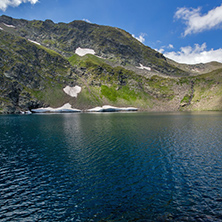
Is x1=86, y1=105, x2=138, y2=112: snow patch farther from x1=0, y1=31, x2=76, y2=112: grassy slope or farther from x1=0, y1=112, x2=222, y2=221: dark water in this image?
x1=0, y1=112, x2=222, y2=221: dark water

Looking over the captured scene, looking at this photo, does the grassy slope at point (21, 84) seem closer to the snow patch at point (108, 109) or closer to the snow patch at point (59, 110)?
the snow patch at point (59, 110)

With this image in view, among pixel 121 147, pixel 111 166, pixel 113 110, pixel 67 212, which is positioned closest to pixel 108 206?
pixel 67 212

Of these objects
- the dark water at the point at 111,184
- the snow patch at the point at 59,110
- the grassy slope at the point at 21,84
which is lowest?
the dark water at the point at 111,184

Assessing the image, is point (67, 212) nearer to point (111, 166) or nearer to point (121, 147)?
point (111, 166)

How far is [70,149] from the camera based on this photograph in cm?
3369

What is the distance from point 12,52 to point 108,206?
751ft

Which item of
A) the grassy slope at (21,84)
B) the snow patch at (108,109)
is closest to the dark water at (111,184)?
the grassy slope at (21,84)

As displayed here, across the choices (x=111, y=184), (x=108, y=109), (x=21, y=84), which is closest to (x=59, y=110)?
(x=21, y=84)

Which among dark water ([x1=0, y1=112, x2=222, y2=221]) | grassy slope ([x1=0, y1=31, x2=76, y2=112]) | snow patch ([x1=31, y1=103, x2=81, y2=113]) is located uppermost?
grassy slope ([x1=0, y1=31, x2=76, y2=112])

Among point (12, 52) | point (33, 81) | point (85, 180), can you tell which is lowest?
point (85, 180)

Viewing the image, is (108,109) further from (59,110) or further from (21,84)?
(21,84)

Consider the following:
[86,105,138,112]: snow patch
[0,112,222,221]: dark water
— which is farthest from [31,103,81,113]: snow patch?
[0,112,222,221]: dark water

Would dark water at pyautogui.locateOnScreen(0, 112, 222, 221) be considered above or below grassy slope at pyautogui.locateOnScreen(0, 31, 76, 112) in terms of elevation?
below

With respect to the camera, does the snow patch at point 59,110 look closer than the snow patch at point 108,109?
Yes
